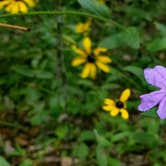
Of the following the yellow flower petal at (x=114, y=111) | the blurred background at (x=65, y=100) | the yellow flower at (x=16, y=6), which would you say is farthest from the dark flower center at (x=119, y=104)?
the yellow flower at (x=16, y=6)

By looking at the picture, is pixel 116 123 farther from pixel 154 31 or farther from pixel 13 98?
pixel 154 31

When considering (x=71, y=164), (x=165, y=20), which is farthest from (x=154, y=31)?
(x=71, y=164)

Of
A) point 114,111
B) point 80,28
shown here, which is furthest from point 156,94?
point 80,28

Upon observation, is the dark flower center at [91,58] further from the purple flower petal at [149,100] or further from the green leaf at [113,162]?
the purple flower petal at [149,100]

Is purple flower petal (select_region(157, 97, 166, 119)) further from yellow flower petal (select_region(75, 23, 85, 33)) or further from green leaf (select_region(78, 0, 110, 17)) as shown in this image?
yellow flower petal (select_region(75, 23, 85, 33))

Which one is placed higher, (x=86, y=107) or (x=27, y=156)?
(x=86, y=107)

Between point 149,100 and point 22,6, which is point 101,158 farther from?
point 149,100
